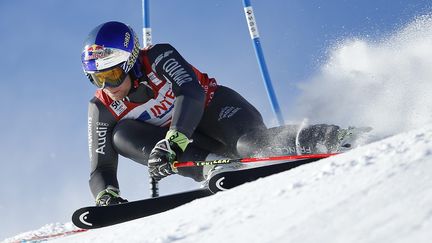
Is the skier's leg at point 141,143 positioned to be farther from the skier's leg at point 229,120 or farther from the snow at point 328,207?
the snow at point 328,207

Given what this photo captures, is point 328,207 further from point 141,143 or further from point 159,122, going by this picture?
point 159,122

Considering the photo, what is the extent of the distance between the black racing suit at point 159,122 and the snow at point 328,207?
2.04 meters

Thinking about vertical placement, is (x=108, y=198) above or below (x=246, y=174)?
above

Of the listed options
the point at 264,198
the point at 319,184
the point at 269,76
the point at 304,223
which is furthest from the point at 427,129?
the point at 269,76

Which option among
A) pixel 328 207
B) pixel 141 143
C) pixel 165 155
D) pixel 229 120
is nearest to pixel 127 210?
pixel 165 155

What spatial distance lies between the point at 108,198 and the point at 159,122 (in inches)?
31.9

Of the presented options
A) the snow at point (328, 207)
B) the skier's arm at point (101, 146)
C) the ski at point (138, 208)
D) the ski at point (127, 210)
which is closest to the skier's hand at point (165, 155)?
the ski at point (138, 208)

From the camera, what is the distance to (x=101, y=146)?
5543 mm

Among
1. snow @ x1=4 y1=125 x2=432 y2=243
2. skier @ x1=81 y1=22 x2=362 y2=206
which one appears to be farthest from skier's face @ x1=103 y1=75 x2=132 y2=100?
snow @ x1=4 y1=125 x2=432 y2=243

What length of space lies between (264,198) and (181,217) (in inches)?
17.0

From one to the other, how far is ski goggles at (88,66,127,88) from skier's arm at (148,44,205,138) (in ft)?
0.98

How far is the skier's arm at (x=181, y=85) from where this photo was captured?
504cm

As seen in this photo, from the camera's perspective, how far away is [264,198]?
9.25ft

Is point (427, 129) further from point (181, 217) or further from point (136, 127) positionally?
point (136, 127)
